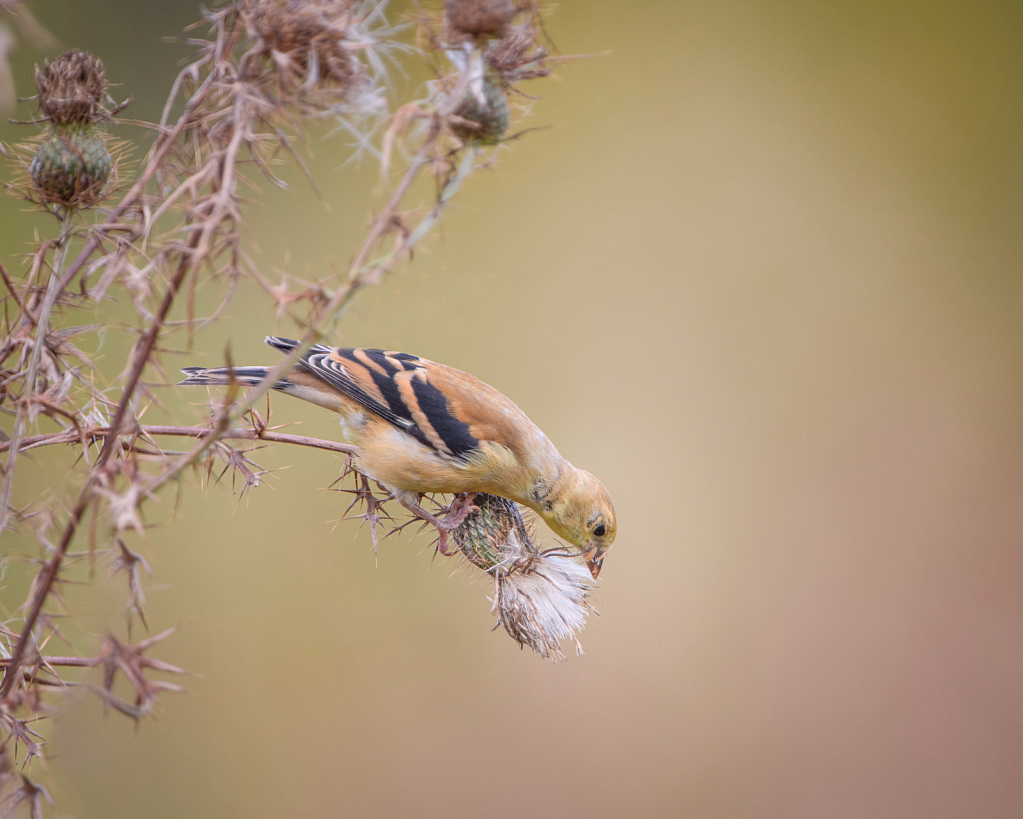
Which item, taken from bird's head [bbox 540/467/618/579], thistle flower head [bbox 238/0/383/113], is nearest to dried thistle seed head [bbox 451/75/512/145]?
thistle flower head [bbox 238/0/383/113]

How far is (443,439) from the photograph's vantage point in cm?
228

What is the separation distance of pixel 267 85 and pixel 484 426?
58.8 inches

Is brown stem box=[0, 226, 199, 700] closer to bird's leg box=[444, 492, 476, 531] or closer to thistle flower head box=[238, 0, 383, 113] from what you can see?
thistle flower head box=[238, 0, 383, 113]

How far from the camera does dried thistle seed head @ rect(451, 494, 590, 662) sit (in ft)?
5.40

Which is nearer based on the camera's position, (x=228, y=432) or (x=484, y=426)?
(x=228, y=432)

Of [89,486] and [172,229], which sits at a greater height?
[172,229]

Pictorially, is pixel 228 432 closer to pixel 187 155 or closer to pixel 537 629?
pixel 187 155

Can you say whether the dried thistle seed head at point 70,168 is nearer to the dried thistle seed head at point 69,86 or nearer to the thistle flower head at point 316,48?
the dried thistle seed head at point 69,86

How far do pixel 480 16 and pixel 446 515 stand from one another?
1.50 m

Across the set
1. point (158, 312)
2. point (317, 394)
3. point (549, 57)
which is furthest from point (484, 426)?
point (158, 312)

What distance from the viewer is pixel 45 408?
36.9 inches

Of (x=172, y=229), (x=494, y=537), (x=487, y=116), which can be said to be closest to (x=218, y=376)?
(x=494, y=537)

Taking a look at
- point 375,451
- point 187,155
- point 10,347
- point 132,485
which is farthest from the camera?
point 375,451

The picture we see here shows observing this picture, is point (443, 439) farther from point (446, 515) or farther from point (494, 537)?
point (494, 537)
